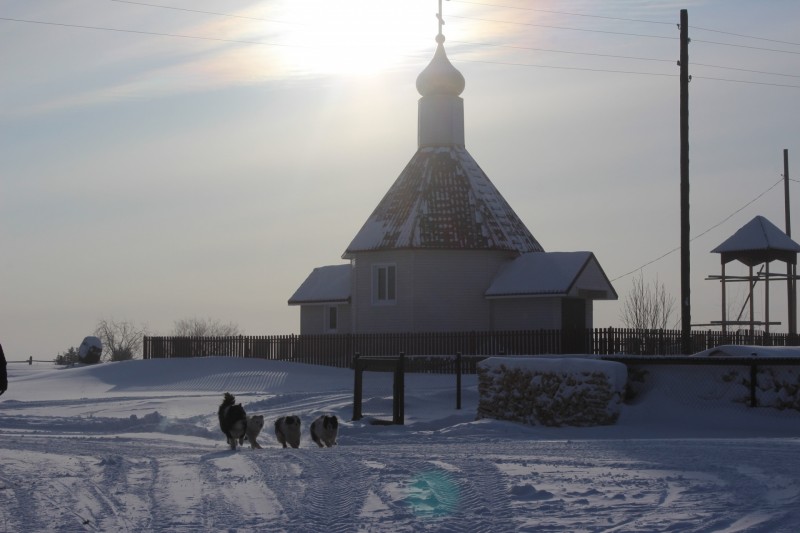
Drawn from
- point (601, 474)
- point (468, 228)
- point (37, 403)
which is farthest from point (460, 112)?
point (601, 474)

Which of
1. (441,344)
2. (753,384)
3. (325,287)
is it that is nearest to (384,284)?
(441,344)

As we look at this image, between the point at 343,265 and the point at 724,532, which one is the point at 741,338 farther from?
the point at 724,532

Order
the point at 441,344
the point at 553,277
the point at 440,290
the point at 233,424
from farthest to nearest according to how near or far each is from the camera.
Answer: the point at 440,290 → the point at 553,277 → the point at 441,344 → the point at 233,424

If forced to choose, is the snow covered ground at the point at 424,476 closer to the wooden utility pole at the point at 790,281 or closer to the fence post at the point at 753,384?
the fence post at the point at 753,384

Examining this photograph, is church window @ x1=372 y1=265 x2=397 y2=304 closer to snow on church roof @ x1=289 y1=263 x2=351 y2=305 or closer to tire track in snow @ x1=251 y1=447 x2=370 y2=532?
snow on church roof @ x1=289 y1=263 x2=351 y2=305

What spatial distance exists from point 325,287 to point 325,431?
29496mm

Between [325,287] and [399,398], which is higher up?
[325,287]

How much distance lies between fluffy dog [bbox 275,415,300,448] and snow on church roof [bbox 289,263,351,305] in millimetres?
26946

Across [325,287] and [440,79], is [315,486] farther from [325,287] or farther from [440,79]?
[325,287]

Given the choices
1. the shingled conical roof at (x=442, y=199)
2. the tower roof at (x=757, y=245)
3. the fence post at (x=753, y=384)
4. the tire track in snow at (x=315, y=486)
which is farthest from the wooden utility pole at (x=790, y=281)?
the tire track in snow at (x=315, y=486)

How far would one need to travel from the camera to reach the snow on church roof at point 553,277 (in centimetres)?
3903

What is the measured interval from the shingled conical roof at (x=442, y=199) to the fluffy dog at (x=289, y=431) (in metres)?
22.4

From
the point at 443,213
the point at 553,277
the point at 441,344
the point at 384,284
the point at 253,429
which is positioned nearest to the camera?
the point at 253,429

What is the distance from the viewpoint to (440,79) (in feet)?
147
